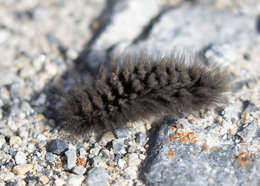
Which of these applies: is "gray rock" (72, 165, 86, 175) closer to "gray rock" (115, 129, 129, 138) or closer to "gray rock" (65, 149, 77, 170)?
"gray rock" (65, 149, 77, 170)

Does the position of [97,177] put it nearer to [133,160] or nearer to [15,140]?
[133,160]

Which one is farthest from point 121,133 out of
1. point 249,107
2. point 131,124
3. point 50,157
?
point 249,107

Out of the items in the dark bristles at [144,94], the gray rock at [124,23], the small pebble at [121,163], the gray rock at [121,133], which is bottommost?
the small pebble at [121,163]

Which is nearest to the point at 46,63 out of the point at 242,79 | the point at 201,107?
the point at 201,107

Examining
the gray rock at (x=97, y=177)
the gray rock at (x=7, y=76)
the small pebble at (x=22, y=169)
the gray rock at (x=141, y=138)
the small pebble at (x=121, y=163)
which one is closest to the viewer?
the gray rock at (x=97, y=177)

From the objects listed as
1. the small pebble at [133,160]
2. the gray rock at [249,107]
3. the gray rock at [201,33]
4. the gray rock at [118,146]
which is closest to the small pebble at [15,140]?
the gray rock at [118,146]

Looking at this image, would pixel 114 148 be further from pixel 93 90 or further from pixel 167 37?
pixel 167 37

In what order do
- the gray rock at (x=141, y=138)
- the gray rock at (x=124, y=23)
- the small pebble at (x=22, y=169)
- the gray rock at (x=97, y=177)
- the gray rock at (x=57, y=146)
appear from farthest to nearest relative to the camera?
the gray rock at (x=124, y=23) → the gray rock at (x=141, y=138) → the gray rock at (x=57, y=146) → the small pebble at (x=22, y=169) → the gray rock at (x=97, y=177)

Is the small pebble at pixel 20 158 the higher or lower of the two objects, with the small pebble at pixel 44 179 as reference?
higher

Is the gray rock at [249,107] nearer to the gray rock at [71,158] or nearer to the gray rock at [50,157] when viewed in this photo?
the gray rock at [71,158]
